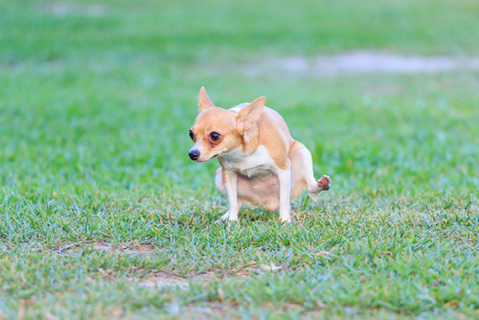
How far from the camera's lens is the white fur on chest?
382 cm

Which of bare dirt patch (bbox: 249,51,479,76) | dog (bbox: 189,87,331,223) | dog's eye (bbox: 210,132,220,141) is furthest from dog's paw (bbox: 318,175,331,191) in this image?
bare dirt patch (bbox: 249,51,479,76)

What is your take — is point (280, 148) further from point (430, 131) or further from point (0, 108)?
point (0, 108)

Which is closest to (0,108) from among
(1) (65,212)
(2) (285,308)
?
(1) (65,212)

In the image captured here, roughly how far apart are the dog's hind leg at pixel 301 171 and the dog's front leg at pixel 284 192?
162 mm

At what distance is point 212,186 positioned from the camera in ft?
19.9

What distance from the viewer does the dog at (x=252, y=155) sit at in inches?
142

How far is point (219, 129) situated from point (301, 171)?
0.94 meters

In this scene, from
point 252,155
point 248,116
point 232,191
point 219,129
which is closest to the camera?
point 219,129

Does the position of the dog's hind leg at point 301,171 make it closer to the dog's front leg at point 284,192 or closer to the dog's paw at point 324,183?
the dog's paw at point 324,183

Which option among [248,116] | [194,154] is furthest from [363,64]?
[194,154]

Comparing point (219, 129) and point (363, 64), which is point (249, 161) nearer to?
point (219, 129)

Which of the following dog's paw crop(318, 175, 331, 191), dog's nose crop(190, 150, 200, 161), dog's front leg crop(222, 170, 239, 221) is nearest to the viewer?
dog's nose crop(190, 150, 200, 161)

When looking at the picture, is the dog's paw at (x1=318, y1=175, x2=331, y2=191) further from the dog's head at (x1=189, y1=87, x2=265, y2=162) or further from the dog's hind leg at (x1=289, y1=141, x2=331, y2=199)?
the dog's head at (x1=189, y1=87, x2=265, y2=162)

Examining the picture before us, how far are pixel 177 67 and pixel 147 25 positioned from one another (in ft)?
15.3
